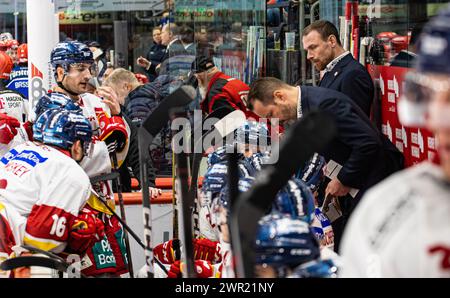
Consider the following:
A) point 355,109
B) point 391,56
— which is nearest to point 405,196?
point 355,109

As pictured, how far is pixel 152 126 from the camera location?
3.92m

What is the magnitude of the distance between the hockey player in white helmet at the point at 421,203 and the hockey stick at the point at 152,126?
58.6 inches

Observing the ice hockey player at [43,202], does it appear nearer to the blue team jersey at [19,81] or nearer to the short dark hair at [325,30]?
the short dark hair at [325,30]

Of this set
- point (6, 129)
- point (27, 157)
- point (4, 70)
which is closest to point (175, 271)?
point (27, 157)

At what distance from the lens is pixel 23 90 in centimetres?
980

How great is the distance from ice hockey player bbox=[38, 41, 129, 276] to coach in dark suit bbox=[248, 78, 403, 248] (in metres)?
0.96

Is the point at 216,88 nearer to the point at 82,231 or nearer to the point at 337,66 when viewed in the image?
the point at 337,66

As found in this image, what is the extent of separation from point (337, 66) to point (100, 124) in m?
1.46

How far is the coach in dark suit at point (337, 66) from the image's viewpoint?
19.5ft

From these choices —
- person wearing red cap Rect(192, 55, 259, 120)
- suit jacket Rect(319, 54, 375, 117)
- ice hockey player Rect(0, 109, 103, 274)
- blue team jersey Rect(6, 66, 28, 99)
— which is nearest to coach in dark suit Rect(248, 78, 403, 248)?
suit jacket Rect(319, 54, 375, 117)

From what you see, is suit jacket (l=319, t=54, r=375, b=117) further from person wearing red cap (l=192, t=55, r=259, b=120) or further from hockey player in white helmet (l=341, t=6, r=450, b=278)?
hockey player in white helmet (l=341, t=6, r=450, b=278)

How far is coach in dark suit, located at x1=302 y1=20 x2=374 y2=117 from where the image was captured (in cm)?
595

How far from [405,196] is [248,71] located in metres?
5.95

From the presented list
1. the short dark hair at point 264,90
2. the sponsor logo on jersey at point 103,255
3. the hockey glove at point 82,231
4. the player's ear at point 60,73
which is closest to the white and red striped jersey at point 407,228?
the hockey glove at point 82,231
